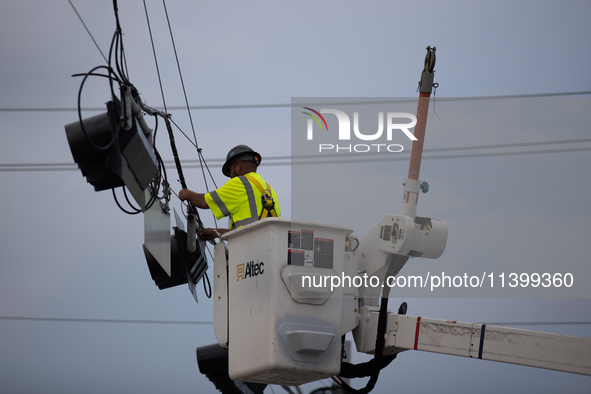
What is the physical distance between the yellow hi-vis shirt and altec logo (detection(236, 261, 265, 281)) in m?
0.84

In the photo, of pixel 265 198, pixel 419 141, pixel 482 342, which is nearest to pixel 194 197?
pixel 265 198

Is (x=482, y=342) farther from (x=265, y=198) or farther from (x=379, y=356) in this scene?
(x=265, y=198)

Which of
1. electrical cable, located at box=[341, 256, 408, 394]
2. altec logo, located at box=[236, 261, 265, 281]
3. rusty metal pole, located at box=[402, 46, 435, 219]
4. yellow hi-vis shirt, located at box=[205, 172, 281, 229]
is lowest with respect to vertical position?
electrical cable, located at box=[341, 256, 408, 394]

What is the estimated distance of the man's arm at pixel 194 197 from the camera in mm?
7491

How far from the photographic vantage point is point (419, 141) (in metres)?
7.10

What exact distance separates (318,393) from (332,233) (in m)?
2.09

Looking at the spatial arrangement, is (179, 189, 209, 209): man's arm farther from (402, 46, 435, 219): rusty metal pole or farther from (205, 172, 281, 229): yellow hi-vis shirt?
(402, 46, 435, 219): rusty metal pole

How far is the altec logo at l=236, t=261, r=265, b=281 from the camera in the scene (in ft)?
21.1

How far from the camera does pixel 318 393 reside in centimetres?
784

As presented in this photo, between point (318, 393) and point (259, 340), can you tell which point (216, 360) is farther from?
point (259, 340)

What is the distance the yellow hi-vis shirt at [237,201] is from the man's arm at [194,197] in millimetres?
61

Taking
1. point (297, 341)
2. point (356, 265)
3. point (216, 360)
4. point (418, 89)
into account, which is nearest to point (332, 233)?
point (356, 265)

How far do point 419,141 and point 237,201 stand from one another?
180cm

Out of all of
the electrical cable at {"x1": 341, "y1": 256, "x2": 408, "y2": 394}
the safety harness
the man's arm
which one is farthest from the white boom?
the man's arm
